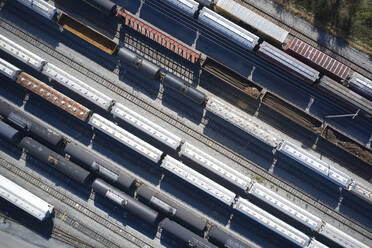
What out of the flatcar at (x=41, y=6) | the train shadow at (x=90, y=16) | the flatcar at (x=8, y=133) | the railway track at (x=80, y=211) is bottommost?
the railway track at (x=80, y=211)

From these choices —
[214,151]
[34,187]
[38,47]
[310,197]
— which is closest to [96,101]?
[38,47]

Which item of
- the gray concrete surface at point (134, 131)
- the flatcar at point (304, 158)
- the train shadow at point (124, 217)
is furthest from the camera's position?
the gray concrete surface at point (134, 131)

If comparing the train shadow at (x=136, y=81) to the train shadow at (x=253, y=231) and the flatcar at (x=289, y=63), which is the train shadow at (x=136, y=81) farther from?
the train shadow at (x=253, y=231)

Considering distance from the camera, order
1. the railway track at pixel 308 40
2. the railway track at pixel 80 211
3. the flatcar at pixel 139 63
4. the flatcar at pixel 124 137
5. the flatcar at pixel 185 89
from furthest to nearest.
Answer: the railway track at pixel 308 40 → the railway track at pixel 80 211 → the flatcar at pixel 139 63 → the flatcar at pixel 185 89 → the flatcar at pixel 124 137

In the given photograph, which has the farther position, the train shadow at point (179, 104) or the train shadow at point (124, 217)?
the train shadow at point (179, 104)

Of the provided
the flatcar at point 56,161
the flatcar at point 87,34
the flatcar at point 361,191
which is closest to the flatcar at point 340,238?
the flatcar at point 361,191

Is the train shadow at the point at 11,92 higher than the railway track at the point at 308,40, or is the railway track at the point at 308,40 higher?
the railway track at the point at 308,40

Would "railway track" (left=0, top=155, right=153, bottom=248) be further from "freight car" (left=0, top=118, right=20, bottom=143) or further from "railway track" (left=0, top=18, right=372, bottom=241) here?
"railway track" (left=0, top=18, right=372, bottom=241)
